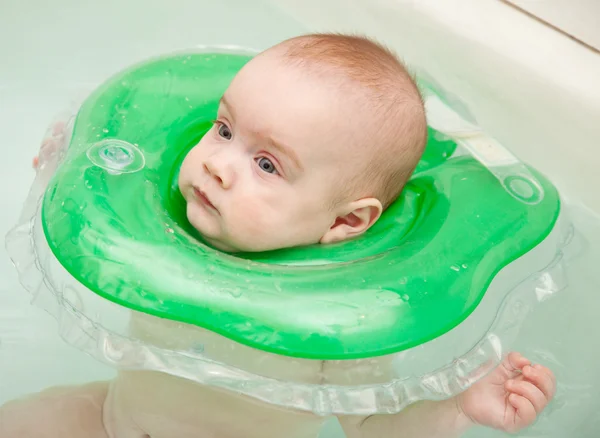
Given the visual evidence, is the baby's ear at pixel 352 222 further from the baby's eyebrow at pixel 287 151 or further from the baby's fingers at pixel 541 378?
the baby's fingers at pixel 541 378

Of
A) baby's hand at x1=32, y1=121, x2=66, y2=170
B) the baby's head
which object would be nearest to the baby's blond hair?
the baby's head

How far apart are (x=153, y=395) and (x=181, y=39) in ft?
3.51

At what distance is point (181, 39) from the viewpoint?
6.13ft

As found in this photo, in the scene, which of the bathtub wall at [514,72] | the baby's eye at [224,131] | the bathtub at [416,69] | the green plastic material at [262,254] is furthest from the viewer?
the bathtub wall at [514,72]

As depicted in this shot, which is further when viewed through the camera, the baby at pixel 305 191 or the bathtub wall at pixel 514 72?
the bathtub wall at pixel 514 72

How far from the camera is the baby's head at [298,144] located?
3.03ft

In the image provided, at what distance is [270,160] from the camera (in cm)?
94

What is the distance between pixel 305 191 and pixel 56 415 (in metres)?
0.51

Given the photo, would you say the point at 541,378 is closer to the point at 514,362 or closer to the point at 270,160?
the point at 514,362

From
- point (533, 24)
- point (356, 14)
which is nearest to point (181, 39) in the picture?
point (356, 14)

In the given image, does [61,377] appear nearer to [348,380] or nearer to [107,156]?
[107,156]

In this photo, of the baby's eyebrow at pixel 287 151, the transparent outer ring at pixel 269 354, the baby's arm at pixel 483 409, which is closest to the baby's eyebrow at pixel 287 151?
the baby's eyebrow at pixel 287 151

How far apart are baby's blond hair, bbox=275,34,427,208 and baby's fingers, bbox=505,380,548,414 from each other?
0.95 feet

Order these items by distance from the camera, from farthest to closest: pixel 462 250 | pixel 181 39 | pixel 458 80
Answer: pixel 181 39 → pixel 458 80 → pixel 462 250
